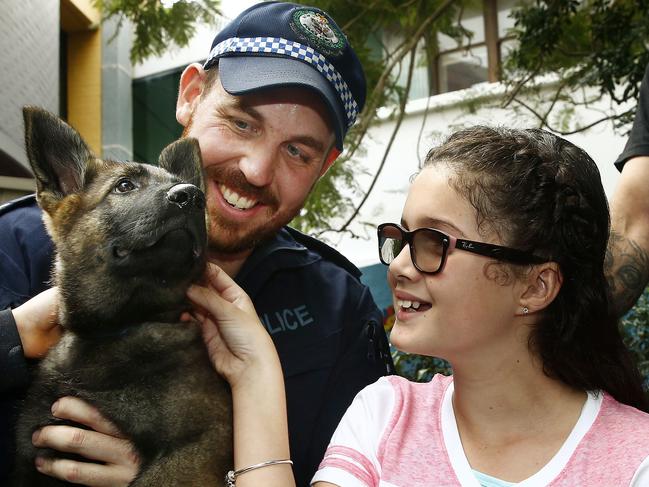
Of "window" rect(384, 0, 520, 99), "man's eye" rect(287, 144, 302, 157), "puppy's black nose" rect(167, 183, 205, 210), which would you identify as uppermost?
"window" rect(384, 0, 520, 99)

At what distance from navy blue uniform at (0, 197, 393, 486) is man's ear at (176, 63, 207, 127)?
1.92 feet

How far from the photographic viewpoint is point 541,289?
2055 millimetres

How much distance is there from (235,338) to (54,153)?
30.7 inches

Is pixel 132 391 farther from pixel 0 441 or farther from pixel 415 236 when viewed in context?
pixel 415 236

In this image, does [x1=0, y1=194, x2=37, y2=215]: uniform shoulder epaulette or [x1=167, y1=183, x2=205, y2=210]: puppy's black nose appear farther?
[x1=0, y1=194, x2=37, y2=215]: uniform shoulder epaulette

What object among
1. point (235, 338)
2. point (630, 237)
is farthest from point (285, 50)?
point (630, 237)

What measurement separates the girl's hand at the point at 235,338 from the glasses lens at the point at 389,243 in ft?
1.36

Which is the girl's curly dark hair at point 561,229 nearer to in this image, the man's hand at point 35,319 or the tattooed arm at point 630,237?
the tattooed arm at point 630,237

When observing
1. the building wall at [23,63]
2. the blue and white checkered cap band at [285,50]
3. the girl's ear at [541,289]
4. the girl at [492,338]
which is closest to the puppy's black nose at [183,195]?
the girl at [492,338]

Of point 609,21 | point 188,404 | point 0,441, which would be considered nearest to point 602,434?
point 188,404

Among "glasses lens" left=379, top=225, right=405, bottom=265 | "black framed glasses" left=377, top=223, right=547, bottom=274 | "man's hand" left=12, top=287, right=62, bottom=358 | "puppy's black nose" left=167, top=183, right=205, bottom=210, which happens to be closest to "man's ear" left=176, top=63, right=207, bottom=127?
"puppy's black nose" left=167, top=183, right=205, bottom=210

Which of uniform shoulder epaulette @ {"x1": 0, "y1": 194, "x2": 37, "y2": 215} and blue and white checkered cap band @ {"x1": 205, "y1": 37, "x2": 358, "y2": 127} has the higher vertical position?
blue and white checkered cap band @ {"x1": 205, "y1": 37, "x2": 358, "y2": 127}

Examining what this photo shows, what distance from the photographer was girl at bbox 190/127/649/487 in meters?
1.97

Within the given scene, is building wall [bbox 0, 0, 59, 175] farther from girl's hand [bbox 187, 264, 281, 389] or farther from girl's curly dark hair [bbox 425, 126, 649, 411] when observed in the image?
girl's curly dark hair [bbox 425, 126, 649, 411]
